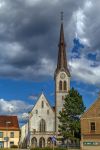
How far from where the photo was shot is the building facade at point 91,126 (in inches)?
2987

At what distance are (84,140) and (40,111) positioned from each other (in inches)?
1684

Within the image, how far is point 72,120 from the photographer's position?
91.3m

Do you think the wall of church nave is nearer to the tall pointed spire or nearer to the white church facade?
the white church facade

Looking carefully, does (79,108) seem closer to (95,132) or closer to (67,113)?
(67,113)

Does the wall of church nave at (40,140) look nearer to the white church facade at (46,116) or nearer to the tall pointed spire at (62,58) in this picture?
the white church facade at (46,116)

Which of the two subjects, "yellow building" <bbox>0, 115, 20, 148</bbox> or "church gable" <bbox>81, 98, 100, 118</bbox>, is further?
"yellow building" <bbox>0, 115, 20, 148</bbox>

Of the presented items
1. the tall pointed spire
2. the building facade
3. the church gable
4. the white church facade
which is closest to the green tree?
the building facade

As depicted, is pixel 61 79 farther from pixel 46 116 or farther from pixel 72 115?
pixel 72 115

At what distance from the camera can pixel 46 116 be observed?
11794 centimetres

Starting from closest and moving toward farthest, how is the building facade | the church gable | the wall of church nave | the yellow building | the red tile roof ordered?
the building facade → the church gable → the yellow building → the red tile roof → the wall of church nave

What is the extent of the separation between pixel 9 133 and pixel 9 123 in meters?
3.50

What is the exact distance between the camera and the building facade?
75875 mm

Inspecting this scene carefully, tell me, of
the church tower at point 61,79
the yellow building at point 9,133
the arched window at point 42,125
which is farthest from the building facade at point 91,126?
the arched window at point 42,125

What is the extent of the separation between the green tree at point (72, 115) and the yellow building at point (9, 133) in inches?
867
